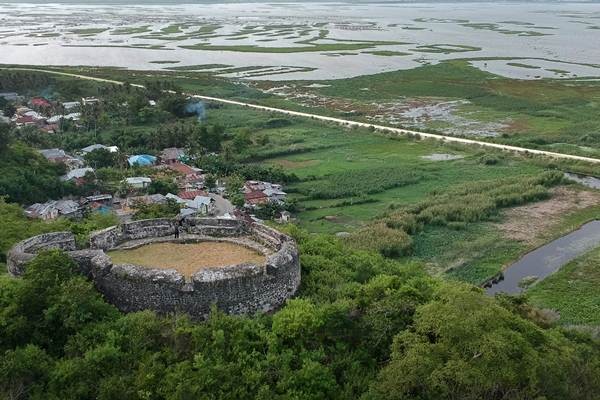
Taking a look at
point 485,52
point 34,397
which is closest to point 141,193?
point 34,397

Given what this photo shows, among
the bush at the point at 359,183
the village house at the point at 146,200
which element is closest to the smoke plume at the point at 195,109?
the bush at the point at 359,183

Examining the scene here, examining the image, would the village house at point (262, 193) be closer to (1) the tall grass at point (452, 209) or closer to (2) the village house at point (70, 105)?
(1) the tall grass at point (452, 209)

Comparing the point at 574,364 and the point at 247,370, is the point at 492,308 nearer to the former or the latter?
the point at 574,364

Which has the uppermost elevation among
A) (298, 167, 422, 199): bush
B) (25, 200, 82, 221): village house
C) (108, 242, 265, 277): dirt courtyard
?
(108, 242, 265, 277): dirt courtyard

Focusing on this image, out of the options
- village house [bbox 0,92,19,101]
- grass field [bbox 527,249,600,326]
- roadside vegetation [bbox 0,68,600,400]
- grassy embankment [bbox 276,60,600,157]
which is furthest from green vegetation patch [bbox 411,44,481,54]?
roadside vegetation [bbox 0,68,600,400]

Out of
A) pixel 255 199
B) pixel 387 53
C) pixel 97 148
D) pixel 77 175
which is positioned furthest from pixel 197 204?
pixel 387 53

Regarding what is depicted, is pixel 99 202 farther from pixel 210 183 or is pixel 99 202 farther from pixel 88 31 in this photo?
pixel 88 31

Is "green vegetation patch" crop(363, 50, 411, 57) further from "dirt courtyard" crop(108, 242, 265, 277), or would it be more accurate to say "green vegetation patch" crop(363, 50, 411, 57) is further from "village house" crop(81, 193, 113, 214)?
"dirt courtyard" crop(108, 242, 265, 277)
